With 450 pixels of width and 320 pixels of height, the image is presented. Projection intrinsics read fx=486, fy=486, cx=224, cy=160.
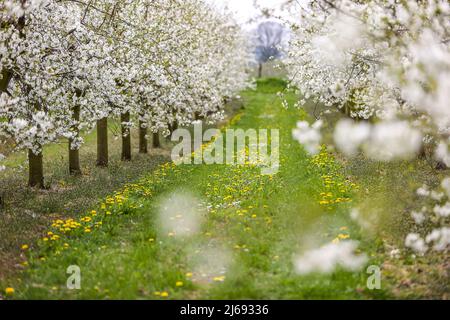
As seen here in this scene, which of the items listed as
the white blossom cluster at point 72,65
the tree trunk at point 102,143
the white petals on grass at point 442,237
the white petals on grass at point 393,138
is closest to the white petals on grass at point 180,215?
the white blossom cluster at point 72,65

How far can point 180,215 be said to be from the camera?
12086mm

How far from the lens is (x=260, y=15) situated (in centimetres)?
997

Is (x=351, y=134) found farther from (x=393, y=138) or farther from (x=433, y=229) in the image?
(x=433, y=229)

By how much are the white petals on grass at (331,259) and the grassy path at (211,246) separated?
188 millimetres

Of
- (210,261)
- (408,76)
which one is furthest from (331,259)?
(408,76)

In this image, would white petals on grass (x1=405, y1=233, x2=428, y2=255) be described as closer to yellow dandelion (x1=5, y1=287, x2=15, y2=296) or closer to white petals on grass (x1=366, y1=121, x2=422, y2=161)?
white petals on grass (x1=366, y1=121, x2=422, y2=161)

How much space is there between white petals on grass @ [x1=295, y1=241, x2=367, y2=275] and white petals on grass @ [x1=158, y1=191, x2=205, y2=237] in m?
2.85

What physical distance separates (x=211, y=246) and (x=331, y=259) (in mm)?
2506

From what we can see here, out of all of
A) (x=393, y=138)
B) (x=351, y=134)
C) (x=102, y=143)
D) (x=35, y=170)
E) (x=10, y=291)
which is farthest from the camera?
(x=102, y=143)

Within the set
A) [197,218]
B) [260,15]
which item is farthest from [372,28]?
[197,218]

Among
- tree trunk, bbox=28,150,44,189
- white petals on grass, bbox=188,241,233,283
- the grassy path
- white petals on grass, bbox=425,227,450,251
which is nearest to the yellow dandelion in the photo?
the grassy path

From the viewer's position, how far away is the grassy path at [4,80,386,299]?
Answer: 310 inches

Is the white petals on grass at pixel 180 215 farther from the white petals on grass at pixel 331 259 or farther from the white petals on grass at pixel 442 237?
the white petals on grass at pixel 442 237

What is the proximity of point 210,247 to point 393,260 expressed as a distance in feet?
11.6
